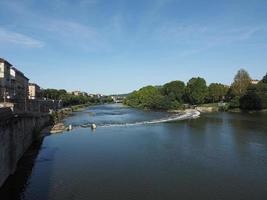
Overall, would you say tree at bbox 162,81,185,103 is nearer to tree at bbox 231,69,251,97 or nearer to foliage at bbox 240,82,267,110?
tree at bbox 231,69,251,97

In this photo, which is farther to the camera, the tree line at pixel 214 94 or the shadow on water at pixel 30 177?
the tree line at pixel 214 94

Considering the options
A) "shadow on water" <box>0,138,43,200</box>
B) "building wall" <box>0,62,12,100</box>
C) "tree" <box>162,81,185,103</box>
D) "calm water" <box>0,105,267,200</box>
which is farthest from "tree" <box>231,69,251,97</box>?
"shadow on water" <box>0,138,43,200</box>

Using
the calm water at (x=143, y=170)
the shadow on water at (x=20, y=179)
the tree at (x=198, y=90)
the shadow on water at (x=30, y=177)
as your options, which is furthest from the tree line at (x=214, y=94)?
the shadow on water at (x=20, y=179)

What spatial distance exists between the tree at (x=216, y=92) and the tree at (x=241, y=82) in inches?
379

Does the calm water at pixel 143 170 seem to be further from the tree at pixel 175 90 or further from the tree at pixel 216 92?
the tree at pixel 175 90

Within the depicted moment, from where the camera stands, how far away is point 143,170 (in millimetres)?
26797

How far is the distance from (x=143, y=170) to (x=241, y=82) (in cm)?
9431

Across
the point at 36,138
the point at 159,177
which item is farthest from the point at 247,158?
the point at 36,138

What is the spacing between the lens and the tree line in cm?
9756

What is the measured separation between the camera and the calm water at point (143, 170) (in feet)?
70.0

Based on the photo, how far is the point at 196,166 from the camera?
2816 cm

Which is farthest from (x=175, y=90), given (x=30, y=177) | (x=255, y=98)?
(x=30, y=177)

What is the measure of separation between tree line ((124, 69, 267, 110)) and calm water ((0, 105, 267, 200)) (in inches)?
2272

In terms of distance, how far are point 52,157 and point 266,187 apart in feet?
65.1
